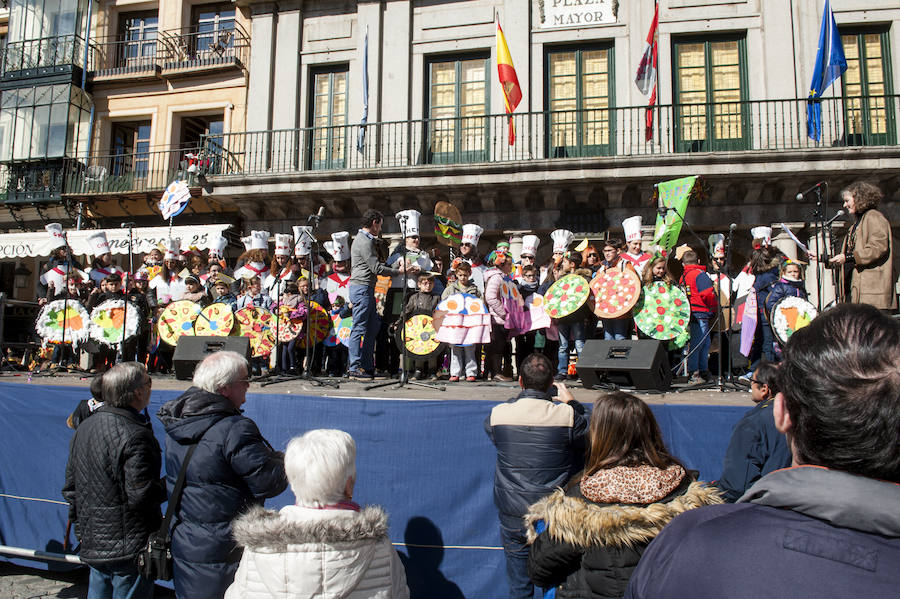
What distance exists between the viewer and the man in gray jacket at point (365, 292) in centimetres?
765

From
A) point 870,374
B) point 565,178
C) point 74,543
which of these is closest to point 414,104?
point 565,178

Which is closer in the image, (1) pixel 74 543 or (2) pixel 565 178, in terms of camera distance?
(1) pixel 74 543

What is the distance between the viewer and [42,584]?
509cm

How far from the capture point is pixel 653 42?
13.2 meters

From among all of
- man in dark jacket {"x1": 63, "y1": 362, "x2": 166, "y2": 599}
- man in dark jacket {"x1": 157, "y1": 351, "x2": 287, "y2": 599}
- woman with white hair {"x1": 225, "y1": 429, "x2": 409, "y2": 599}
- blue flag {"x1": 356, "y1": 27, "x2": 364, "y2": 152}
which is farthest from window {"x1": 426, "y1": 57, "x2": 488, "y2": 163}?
woman with white hair {"x1": 225, "y1": 429, "x2": 409, "y2": 599}

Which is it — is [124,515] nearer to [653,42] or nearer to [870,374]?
[870,374]

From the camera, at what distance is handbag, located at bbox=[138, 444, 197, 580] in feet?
9.96

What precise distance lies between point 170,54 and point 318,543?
19.8 metres

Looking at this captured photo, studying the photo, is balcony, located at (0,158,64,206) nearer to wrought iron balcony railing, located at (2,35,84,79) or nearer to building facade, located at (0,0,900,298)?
building facade, located at (0,0,900,298)

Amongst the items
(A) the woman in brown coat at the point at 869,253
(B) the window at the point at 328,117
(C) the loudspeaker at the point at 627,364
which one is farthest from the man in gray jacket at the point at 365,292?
(B) the window at the point at 328,117

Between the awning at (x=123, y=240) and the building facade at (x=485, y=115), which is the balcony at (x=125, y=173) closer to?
the building facade at (x=485, y=115)

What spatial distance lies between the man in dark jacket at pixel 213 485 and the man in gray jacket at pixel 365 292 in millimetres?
4621

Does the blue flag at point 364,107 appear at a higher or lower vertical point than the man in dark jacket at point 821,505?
higher

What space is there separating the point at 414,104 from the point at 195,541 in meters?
14.1
